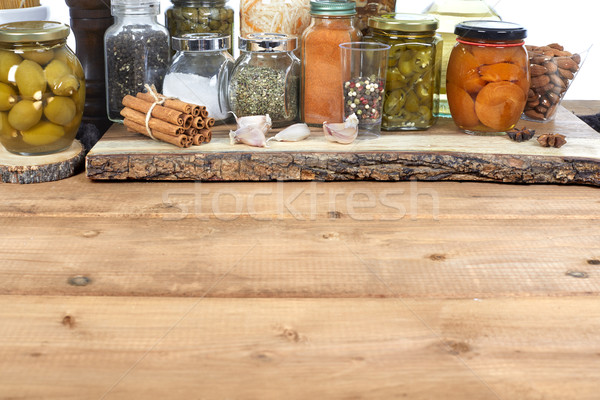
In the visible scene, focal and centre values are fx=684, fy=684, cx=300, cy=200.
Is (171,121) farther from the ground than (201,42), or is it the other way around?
(201,42)

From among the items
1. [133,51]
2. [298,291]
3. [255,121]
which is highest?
[133,51]

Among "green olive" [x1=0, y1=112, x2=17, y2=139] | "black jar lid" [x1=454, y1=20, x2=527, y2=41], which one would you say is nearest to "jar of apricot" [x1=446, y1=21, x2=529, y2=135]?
"black jar lid" [x1=454, y1=20, x2=527, y2=41]

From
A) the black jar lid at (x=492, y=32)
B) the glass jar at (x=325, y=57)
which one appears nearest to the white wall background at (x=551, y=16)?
the black jar lid at (x=492, y=32)

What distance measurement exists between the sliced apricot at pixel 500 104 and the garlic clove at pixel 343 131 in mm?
233

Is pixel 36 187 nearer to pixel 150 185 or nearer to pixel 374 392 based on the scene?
pixel 150 185

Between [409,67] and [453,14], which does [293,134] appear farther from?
[453,14]

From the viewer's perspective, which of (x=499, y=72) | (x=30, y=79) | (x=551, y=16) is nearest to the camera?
(x=30, y=79)

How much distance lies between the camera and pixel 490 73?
122 cm

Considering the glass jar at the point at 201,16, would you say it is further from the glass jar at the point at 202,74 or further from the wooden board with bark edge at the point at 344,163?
the wooden board with bark edge at the point at 344,163

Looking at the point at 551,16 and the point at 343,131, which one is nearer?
the point at 343,131

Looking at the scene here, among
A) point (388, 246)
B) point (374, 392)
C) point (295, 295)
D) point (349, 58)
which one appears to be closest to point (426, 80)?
point (349, 58)

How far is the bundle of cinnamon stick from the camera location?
3.89ft

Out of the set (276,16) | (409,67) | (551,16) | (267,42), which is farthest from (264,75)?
(551,16)

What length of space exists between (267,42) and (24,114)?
44 centimetres
